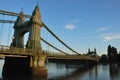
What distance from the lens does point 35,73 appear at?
42094mm

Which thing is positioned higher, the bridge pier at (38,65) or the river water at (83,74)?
the bridge pier at (38,65)

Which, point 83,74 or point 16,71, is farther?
point 83,74

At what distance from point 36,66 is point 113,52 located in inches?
5015

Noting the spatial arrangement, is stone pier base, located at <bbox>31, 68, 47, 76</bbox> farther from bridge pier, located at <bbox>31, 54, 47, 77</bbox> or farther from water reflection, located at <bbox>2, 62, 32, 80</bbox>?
water reflection, located at <bbox>2, 62, 32, 80</bbox>

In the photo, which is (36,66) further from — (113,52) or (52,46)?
(113,52)

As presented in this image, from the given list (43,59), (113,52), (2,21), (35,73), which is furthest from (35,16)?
(113,52)

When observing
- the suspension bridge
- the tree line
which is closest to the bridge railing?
the suspension bridge

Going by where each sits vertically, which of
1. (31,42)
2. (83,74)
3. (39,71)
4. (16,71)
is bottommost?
(83,74)

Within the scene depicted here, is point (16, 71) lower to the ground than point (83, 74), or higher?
higher

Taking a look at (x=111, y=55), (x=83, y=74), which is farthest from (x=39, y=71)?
(x=111, y=55)

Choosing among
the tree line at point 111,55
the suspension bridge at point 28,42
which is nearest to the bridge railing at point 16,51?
the suspension bridge at point 28,42

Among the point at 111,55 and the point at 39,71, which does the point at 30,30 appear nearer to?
the point at 39,71

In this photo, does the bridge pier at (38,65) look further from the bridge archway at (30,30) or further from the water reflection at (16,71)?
the bridge archway at (30,30)

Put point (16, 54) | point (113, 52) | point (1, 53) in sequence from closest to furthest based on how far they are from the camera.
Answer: point (1, 53), point (16, 54), point (113, 52)
